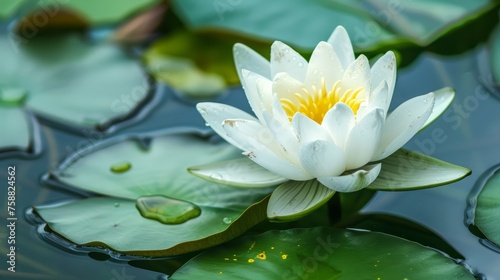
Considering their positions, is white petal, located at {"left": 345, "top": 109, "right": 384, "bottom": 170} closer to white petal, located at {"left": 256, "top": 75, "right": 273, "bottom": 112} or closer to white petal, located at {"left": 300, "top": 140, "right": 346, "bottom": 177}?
white petal, located at {"left": 300, "top": 140, "right": 346, "bottom": 177}

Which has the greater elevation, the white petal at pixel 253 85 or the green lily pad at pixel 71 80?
the green lily pad at pixel 71 80

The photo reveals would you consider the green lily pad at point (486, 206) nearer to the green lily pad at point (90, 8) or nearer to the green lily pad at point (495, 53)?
the green lily pad at point (495, 53)

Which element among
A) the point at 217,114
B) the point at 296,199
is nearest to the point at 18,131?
the point at 217,114

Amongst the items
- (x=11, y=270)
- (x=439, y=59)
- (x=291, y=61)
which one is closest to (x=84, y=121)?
(x=11, y=270)

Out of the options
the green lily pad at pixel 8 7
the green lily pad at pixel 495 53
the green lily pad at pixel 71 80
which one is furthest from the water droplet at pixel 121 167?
the green lily pad at pixel 495 53

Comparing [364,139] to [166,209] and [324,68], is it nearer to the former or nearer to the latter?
[324,68]

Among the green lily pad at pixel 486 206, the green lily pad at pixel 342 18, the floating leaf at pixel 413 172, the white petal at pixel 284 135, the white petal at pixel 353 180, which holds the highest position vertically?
the green lily pad at pixel 342 18
